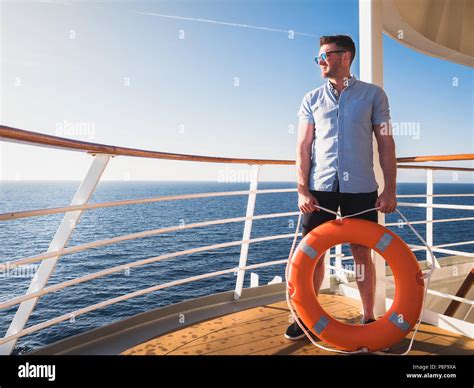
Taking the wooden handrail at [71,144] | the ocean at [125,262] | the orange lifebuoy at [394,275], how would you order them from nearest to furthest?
the wooden handrail at [71,144] < the orange lifebuoy at [394,275] < the ocean at [125,262]

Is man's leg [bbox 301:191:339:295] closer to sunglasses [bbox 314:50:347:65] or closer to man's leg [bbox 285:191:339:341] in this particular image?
man's leg [bbox 285:191:339:341]

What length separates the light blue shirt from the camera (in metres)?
1.29

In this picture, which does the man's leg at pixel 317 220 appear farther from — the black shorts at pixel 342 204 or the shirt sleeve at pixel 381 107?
the shirt sleeve at pixel 381 107

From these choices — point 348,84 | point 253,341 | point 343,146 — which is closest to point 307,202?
point 343,146

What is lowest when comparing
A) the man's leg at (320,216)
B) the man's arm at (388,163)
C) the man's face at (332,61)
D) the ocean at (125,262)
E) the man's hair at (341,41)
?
Result: the ocean at (125,262)

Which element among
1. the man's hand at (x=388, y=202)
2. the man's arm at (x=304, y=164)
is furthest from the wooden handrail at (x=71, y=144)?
the man's hand at (x=388, y=202)

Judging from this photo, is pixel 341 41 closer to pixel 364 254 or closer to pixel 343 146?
pixel 343 146

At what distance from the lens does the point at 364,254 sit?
53.6 inches

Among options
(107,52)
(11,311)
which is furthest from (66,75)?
(11,311)

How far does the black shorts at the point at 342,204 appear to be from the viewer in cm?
133

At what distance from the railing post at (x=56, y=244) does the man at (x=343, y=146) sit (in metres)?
0.76

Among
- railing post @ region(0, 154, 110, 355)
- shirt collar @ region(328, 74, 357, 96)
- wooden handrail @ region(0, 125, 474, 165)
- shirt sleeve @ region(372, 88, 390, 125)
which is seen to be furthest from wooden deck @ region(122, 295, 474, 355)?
shirt collar @ region(328, 74, 357, 96)
